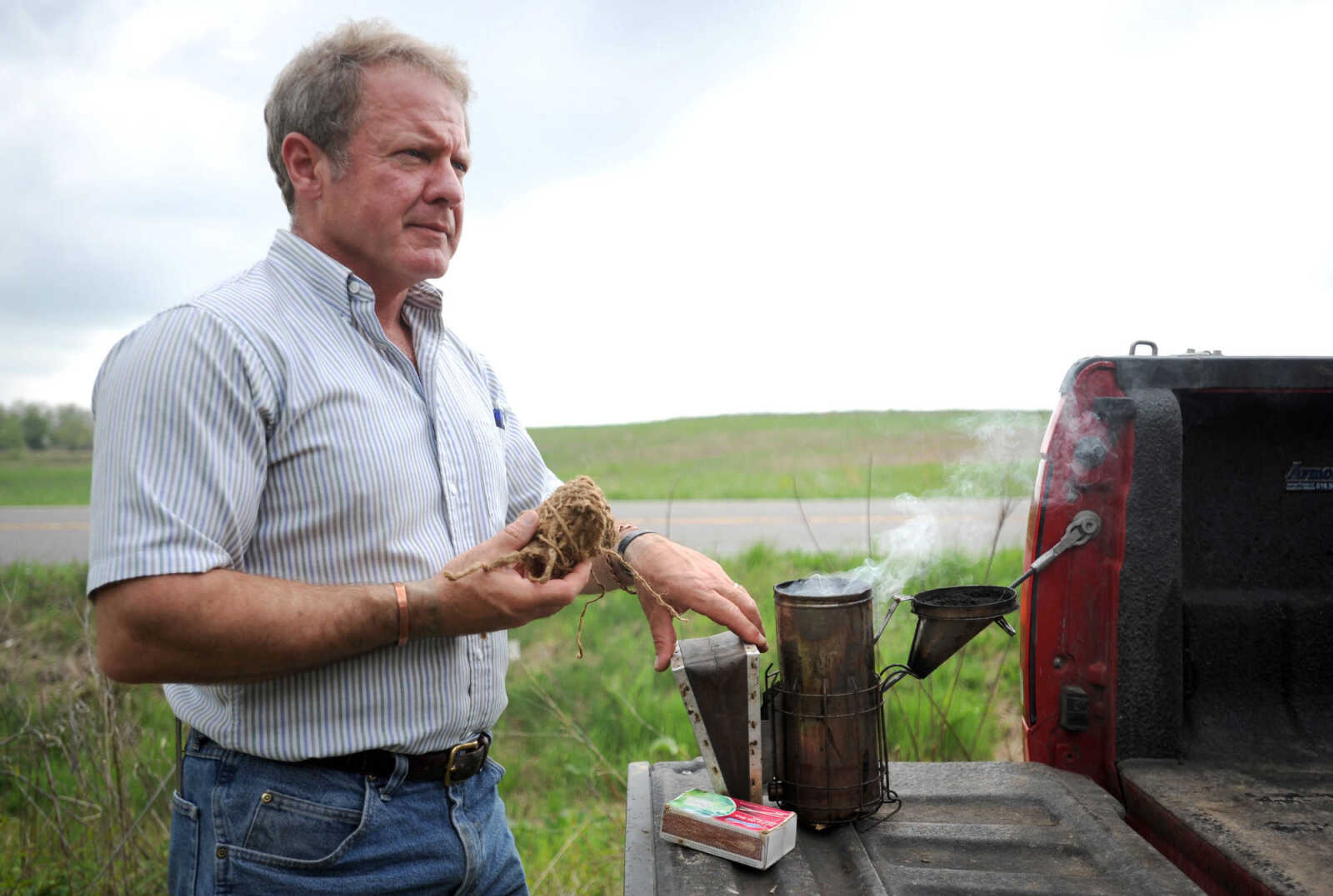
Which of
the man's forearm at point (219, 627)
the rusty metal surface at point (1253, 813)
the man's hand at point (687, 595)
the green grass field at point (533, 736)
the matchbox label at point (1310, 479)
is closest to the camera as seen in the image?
the man's forearm at point (219, 627)

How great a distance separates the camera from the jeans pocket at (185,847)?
72.6 inches

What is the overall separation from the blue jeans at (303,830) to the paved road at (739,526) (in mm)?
3008

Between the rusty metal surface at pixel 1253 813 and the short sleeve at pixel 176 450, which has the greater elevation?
the short sleeve at pixel 176 450

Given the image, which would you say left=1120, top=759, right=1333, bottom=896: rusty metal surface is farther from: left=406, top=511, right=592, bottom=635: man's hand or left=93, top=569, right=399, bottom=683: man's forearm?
left=93, top=569, right=399, bottom=683: man's forearm

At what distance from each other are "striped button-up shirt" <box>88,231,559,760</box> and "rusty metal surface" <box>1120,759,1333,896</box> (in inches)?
61.2

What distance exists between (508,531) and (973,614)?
121 centimetres

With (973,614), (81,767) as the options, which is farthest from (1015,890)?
(81,767)

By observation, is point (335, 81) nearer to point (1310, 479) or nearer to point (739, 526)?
point (1310, 479)

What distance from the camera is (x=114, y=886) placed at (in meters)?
3.72

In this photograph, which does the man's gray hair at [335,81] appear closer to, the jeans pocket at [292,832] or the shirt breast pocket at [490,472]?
the shirt breast pocket at [490,472]

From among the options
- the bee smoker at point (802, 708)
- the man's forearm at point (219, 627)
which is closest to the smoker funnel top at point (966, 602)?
the bee smoker at point (802, 708)

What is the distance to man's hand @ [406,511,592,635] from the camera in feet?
5.79

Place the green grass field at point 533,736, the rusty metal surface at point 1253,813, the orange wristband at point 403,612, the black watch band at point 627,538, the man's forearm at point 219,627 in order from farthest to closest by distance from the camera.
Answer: the green grass field at point 533,736, the black watch band at point 627,538, the rusty metal surface at point 1253,813, the orange wristband at point 403,612, the man's forearm at point 219,627

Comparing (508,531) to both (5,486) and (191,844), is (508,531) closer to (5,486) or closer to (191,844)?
(191,844)
